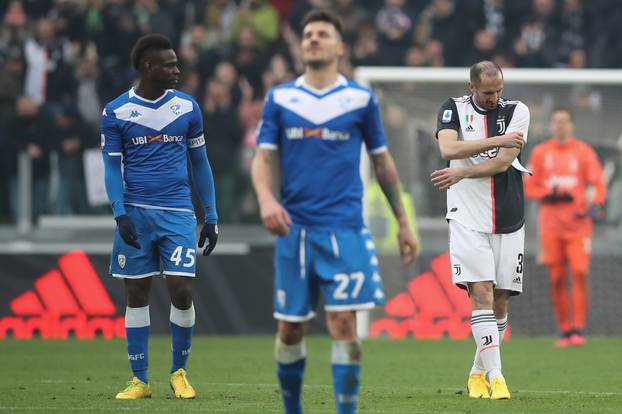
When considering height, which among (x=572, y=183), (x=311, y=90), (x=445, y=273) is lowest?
(x=445, y=273)

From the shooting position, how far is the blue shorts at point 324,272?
721 cm

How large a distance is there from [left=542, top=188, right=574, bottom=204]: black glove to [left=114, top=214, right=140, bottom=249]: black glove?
7.67m

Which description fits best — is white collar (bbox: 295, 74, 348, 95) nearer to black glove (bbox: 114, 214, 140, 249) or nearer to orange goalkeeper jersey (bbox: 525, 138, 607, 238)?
black glove (bbox: 114, 214, 140, 249)

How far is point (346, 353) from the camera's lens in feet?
23.5

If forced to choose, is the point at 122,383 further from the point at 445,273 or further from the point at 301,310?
the point at 445,273

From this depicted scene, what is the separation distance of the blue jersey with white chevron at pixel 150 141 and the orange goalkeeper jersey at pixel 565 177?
7048mm

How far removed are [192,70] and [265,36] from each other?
175 centimetres

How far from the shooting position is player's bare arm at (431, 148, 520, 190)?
9586 mm

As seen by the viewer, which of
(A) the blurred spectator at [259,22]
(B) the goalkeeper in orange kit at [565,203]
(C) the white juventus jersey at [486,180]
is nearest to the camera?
(C) the white juventus jersey at [486,180]

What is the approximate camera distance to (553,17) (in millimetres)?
20562

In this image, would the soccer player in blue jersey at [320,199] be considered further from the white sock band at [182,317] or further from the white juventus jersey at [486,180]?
the white juventus jersey at [486,180]

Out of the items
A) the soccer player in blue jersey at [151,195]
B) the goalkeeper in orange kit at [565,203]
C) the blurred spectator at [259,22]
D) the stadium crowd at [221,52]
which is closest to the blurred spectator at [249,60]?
the stadium crowd at [221,52]

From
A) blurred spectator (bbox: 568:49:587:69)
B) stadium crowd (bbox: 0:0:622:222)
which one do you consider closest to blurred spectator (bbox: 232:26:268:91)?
stadium crowd (bbox: 0:0:622:222)

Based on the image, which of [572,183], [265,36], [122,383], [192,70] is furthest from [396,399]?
[265,36]
